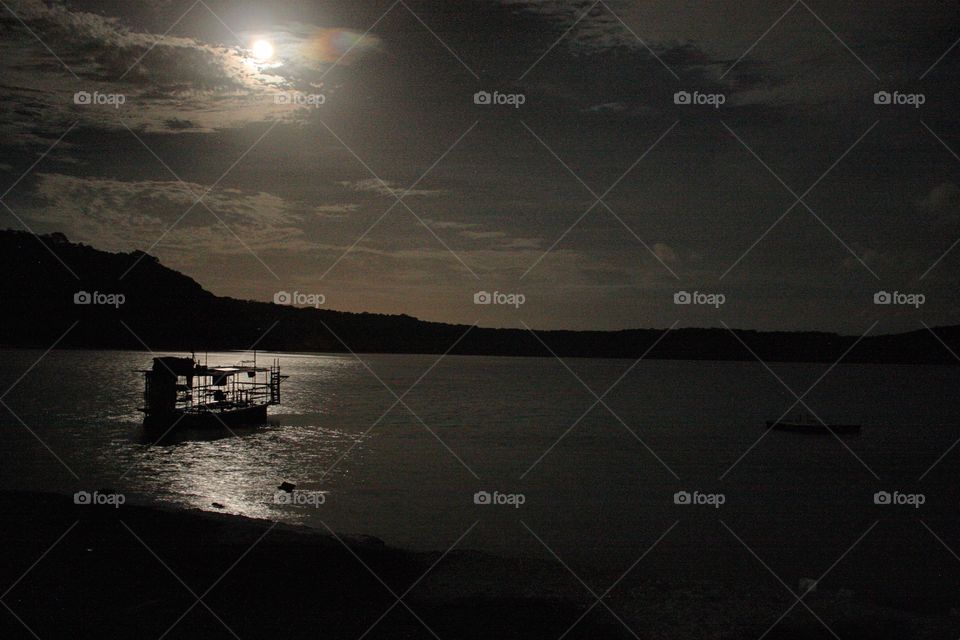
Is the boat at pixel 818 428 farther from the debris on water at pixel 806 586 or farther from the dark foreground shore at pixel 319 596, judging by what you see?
the dark foreground shore at pixel 319 596

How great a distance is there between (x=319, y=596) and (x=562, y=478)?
28180mm

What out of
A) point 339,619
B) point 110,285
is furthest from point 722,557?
point 110,285

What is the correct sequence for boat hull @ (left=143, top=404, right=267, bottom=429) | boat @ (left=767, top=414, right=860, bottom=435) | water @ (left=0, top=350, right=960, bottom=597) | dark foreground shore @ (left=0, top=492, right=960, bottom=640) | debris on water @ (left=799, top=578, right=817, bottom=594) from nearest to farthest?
dark foreground shore @ (left=0, top=492, right=960, bottom=640), debris on water @ (left=799, top=578, right=817, bottom=594), water @ (left=0, top=350, right=960, bottom=597), boat hull @ (left=143, top=404, right=267, bottom=429), boat @ (left=767, top=414, right=860, bottom=435)

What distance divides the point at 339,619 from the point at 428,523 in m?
14.8

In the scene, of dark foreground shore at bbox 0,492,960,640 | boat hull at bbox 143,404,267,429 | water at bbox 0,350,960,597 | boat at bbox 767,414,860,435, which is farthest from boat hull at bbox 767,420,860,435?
dark foreground shore at bbox 0,492,960,640

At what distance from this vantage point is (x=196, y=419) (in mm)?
55531

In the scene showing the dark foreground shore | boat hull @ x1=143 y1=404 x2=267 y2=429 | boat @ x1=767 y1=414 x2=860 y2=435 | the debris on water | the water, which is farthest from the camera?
boat @ x1=767 y1=414 x2=860 y2=435

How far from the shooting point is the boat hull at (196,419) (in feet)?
178

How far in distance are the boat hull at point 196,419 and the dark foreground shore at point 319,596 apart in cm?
3434

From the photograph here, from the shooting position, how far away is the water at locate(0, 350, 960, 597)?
88.0 ft

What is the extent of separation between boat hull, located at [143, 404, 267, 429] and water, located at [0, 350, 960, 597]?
1253 millimetres

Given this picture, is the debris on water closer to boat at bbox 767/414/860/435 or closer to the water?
the water

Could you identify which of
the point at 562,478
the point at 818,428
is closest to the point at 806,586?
the point at 562,478

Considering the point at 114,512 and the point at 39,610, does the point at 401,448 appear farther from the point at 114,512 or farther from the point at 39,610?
the point at 39,610
